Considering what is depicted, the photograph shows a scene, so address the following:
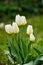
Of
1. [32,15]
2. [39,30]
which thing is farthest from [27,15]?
[39,30]

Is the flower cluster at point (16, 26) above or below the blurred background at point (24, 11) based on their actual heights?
→ above

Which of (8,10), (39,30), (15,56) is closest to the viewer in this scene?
(15,56)

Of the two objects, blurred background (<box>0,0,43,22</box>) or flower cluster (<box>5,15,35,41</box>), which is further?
blurred background (<box>0,0,43,22</box>)

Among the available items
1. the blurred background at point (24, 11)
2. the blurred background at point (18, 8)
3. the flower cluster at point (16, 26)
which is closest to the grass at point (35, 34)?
the blurred background at point (24, 11)

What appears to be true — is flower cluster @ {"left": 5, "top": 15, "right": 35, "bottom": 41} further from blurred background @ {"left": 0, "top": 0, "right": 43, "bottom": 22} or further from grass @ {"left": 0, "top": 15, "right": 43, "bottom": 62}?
blurred background @ {"left": 0, "top": 0, "right": 43, "bottom": 22}

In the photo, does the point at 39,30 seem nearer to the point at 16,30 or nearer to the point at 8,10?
the point at 8,10

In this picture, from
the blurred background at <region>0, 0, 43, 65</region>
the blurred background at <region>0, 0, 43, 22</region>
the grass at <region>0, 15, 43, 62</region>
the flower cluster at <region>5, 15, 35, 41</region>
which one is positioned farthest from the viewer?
the blurred background at <region>0, 0, 43, 22</region>

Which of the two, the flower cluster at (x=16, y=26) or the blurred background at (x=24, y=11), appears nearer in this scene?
the flower cluster at (x=16, y=26)

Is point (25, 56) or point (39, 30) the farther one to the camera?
point (39, 30)

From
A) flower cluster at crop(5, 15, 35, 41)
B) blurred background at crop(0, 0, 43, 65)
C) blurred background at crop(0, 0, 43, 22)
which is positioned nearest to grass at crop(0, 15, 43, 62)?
blurred background at crop(0, 0, 43, 65)

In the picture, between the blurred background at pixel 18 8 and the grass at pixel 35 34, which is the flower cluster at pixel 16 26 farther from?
the blurred background at pixel 18 8

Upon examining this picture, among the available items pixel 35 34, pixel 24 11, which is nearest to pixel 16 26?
pixel 35 34
